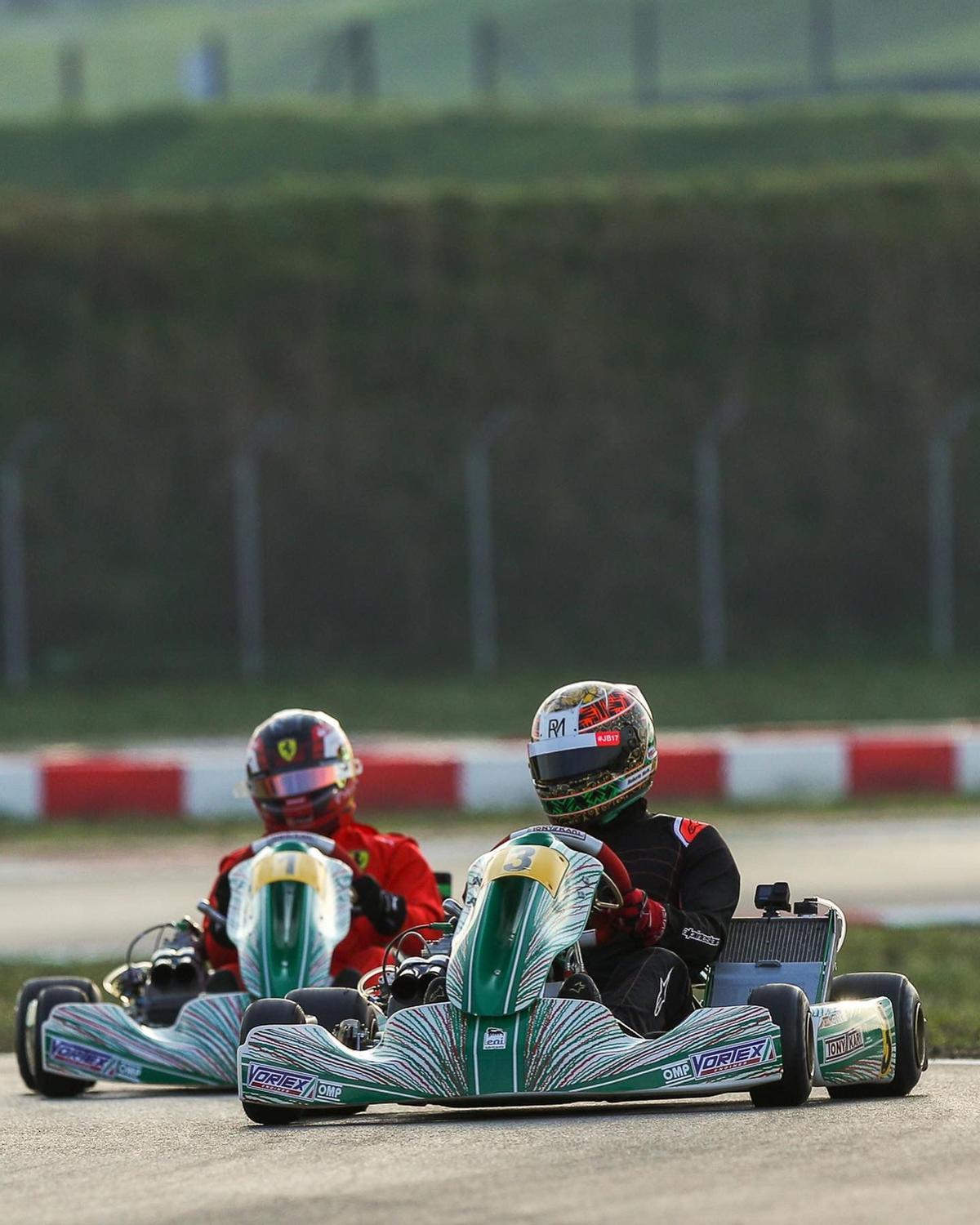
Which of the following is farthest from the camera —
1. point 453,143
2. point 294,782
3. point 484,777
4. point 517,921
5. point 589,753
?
point 453,143

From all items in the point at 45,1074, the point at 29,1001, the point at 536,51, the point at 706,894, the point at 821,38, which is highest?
the point at 536,51

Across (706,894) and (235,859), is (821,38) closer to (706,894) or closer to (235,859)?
(235,859)

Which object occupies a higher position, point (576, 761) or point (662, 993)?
point (576, 761)

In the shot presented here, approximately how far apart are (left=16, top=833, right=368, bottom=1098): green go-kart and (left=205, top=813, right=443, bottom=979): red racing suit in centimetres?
14

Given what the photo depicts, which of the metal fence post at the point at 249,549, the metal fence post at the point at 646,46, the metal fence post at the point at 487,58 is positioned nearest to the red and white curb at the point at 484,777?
the metal fence post at the point at 249,549

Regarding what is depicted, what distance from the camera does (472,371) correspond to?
30.2 metres

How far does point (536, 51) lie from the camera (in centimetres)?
5353

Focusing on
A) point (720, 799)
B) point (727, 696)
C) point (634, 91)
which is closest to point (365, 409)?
point (727, 696)

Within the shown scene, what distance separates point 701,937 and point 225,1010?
5.15 feet

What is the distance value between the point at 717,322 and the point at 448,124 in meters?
14.3

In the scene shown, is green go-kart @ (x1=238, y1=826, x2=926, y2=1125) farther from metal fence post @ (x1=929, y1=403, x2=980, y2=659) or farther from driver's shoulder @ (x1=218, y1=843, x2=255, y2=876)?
metal fence post @ (x1=929, y1=403, x2=980, y2=659)

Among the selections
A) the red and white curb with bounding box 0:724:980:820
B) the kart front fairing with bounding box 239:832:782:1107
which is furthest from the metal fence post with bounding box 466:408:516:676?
the kart front fairing with bounding box 239:832:782:1107

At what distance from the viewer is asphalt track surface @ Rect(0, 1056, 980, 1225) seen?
4.39m

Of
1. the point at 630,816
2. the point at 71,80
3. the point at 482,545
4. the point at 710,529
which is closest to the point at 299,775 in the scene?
the point at 630,816
